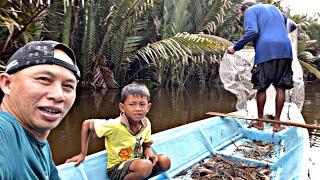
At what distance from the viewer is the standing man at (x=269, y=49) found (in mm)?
4223

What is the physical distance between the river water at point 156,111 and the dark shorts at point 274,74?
1114 mm

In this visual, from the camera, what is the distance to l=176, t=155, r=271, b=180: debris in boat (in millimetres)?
3113

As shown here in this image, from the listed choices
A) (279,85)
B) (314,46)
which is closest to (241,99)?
(279,85)

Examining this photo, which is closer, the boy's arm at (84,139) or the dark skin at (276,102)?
the boy's arm at (84,139)

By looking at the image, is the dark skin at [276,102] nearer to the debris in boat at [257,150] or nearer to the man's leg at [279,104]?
the man's leg at [279,104]

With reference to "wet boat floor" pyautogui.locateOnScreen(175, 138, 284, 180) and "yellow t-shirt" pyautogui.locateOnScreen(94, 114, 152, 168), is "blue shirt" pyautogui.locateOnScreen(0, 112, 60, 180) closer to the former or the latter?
"yellow t-shirt" pyautogui.locateOnScreen(94, 114, 152, 168)

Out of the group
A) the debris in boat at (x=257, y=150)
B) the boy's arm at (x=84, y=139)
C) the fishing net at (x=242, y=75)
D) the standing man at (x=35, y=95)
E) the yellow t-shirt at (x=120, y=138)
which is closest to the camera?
the standing man at (x=35, y=95)

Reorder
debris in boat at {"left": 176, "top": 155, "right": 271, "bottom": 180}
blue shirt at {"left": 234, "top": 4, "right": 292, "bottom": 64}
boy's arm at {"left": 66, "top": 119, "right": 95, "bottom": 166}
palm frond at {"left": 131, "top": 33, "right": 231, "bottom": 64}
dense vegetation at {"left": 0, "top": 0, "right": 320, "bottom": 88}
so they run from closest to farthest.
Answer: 1. boy's arm at {"left": 66, "top": 119, "right": 95, "bottom": 166}
2. debris in boat at {"left": 176, "top": 155, "right": 271, "bottom": 180}
3. blue shirt at {"left": 234, "top": 4, "right": 292, "bottom": 64}
4. palm frond at {"left": 131, "top": 33, "right": 231, "bottom": 64}
5. dense vegetation at {"left": 0, "top": 0, "right": 320, "bottom": 88}

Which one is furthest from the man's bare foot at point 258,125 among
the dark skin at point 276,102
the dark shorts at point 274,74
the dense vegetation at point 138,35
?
the dense vegetation at point 138,35

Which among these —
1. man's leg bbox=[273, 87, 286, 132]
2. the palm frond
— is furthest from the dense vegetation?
man's leg bbox=[273, 87, 286, 132]

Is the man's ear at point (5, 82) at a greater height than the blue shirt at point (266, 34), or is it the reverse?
the blue shirt at point (266, 34)

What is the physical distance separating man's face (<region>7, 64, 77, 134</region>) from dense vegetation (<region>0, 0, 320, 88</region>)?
17.5 ft

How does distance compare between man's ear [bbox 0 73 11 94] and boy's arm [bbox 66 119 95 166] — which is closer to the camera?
man's ear [bbox 0 73 11 94]

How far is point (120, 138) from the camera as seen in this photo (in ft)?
8.04
